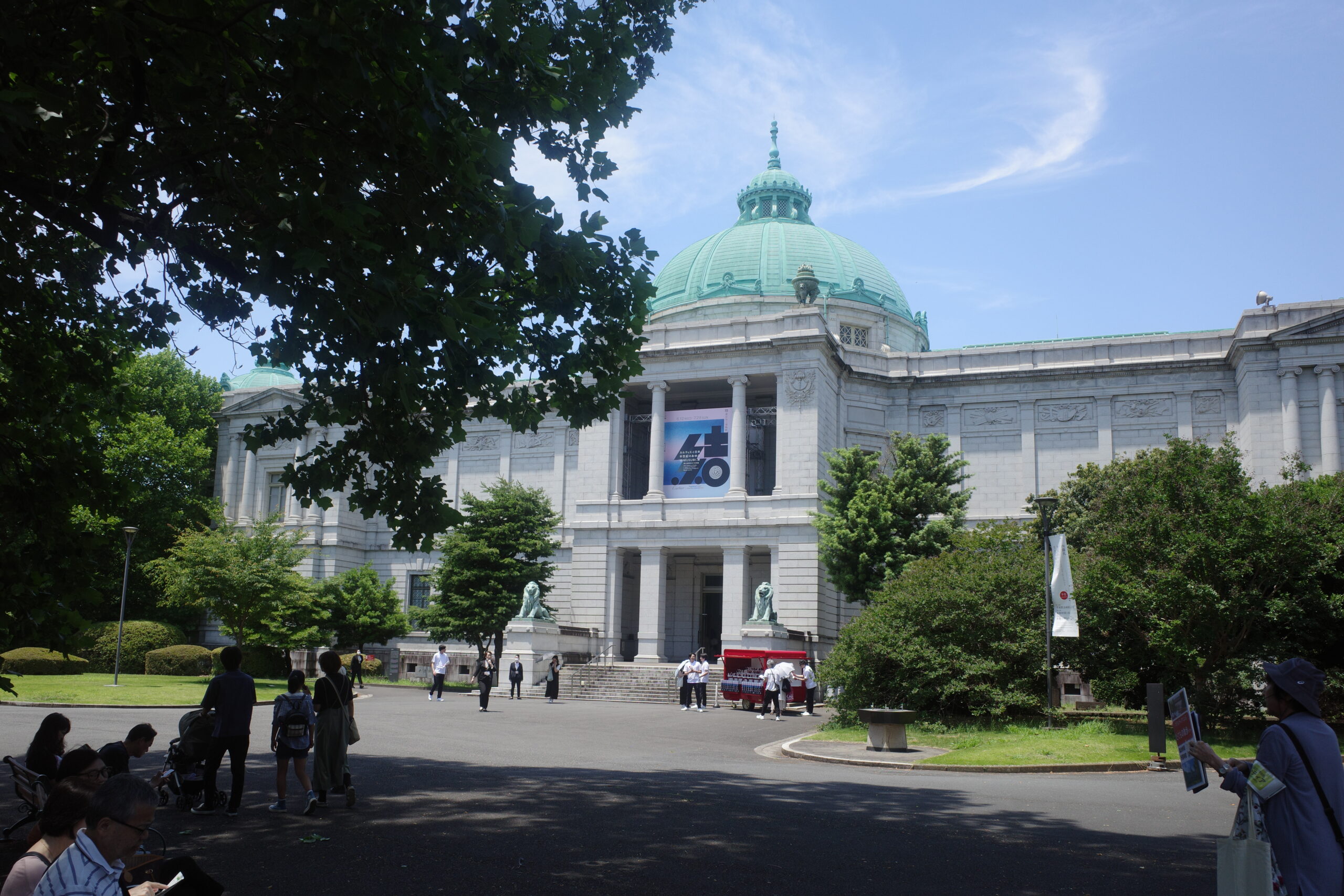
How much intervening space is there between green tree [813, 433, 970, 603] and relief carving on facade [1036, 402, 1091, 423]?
10207mm

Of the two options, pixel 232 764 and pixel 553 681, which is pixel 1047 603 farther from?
pixel 553 681

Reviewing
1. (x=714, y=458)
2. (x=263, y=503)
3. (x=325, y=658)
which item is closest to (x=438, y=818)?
(x=325, y=658)

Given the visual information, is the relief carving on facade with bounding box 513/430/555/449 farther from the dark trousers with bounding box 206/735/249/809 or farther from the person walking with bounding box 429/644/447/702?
the dark trousers with bounding box 206/735/249/809

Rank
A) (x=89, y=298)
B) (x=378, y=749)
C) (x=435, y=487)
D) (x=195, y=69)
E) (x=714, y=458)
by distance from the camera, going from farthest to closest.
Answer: (x=714, y=458), (x=378, y=749), (x=89, y=298), (x=435, y=487), (x=195, y=69)

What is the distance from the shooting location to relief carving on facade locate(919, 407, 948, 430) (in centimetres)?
4872

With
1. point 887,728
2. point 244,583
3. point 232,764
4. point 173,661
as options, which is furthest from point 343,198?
point 173,661

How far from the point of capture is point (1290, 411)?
135 ft

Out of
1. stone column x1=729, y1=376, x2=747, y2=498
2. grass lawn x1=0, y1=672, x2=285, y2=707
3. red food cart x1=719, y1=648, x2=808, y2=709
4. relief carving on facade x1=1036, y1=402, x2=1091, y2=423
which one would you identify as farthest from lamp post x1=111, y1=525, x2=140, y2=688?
relief carving on facade x1=1036, y1=402, x2=1091, y2=423

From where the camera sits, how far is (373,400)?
951 centimetres

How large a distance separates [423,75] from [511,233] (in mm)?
1765

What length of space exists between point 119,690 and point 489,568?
1610 cm

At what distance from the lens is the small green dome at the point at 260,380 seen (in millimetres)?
64438

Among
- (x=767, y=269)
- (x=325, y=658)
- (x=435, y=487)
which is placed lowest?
(x=325, y=658)

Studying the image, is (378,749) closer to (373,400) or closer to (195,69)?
(373,400)
